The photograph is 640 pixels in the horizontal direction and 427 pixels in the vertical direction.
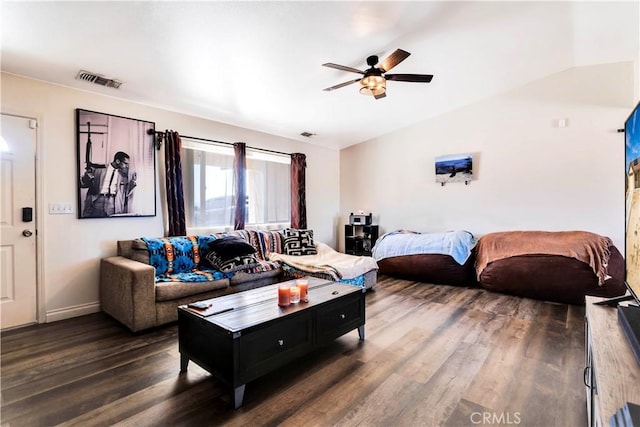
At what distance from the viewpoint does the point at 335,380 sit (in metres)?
1.98

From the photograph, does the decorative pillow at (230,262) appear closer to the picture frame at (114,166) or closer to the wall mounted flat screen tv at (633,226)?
the picture frame at (114,166)

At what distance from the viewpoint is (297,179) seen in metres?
5.48

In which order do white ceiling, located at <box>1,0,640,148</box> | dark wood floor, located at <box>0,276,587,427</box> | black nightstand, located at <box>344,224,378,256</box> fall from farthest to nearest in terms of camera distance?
black nightstand, located at <box>344,224,378,256</box>
white ceiling, located at <box>1,0,640,148</box>
dark wood floor, located at <box>0,276,587,427</box>

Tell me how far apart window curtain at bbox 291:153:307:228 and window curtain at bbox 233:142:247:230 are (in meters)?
1.09

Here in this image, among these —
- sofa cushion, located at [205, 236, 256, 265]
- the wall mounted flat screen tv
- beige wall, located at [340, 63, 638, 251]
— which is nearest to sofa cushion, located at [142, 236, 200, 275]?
sofa cushion, located at [205, 236, 256, 265]

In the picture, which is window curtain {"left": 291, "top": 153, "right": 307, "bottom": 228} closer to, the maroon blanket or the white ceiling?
the white ceiling

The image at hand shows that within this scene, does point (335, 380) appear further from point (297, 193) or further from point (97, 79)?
point (297, 193)

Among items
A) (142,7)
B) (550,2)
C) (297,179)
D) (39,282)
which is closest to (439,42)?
(550,2)

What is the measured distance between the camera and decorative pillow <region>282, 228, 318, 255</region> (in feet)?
14.9

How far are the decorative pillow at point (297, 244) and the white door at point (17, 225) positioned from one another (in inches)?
110

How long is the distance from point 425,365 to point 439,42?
3.10m

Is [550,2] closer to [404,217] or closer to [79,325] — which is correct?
[404,217]

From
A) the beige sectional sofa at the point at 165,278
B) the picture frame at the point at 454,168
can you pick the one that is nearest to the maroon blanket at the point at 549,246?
the picture frame at the point at 454,168

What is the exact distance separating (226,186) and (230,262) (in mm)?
1472
